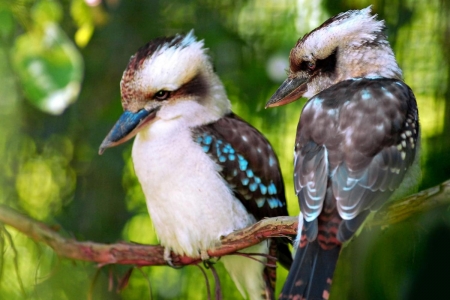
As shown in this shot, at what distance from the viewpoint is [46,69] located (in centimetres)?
140

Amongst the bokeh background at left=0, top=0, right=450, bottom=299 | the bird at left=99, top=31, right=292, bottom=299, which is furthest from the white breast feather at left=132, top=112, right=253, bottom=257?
the bokeh background at left=0, top=0, right=450, bottom=299

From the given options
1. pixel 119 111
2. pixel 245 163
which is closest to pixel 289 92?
pixel 245 163

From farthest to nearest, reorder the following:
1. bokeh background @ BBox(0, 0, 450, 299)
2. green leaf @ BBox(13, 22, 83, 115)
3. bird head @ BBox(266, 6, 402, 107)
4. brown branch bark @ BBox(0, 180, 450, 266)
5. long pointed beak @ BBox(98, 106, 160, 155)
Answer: bokeh background @ BBox(0, 0, 450, 299)
long pointed beak @ BBox(98, 106, 160, 155)
bird head @ BBox(266, 6, 402, 107)
brown branch bark @ BBox(0, 180, 450, 266)
green leaf @ BBox(13, 22, 83, 115)

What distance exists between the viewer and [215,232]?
197cm

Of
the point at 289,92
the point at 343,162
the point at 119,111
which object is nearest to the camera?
the point at 343,162

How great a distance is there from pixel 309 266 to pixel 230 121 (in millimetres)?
794

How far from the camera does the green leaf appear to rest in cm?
136

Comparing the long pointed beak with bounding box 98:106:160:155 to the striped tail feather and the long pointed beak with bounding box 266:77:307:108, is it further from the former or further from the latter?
the striped tail feather

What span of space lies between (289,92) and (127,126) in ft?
1.47

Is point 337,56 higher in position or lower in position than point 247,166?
higher

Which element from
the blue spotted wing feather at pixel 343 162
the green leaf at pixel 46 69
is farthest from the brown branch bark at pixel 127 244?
the green leaf at pixel 46 69

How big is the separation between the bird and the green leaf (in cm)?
47

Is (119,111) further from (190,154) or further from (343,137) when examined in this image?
(343,137)

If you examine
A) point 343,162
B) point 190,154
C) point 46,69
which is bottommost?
point 190,154
